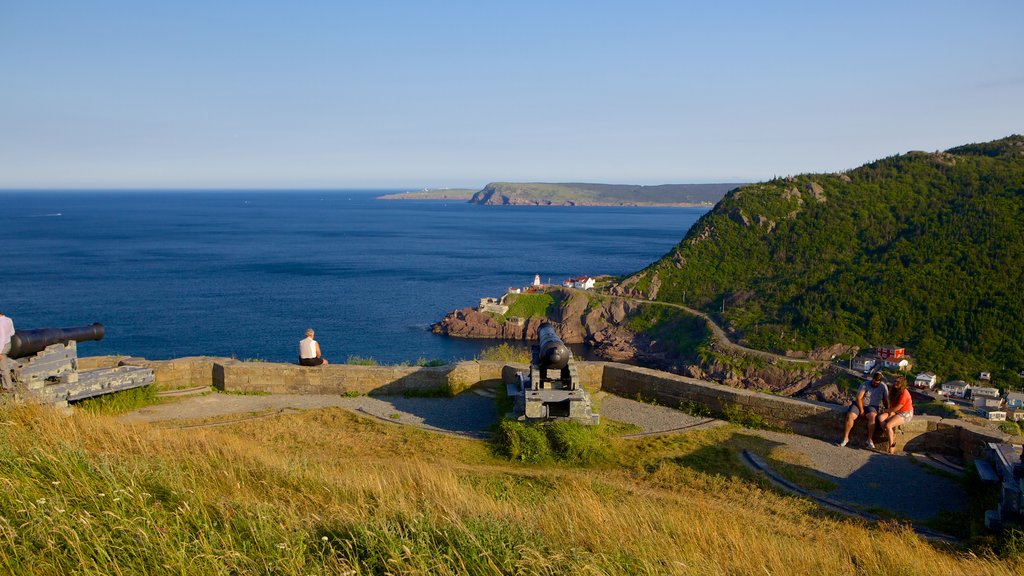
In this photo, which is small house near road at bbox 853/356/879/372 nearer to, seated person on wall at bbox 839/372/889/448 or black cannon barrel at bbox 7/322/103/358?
seated person on wall at bbox 839/372/889/448

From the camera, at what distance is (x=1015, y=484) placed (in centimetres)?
673

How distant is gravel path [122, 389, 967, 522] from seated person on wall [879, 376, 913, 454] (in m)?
0.31

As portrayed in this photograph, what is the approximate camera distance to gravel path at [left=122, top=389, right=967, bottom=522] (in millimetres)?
8172

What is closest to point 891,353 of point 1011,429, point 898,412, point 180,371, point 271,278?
point 1011,429

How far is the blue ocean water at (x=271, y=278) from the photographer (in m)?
53.7

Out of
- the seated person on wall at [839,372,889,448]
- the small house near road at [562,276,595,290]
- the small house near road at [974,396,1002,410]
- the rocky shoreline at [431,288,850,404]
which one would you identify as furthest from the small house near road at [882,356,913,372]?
the seated person on wall at [839,372,889,448]

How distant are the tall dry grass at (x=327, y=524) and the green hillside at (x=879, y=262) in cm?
4633

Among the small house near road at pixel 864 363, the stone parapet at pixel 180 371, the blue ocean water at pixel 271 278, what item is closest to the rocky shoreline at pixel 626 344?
the small house near road at pixel 864 363

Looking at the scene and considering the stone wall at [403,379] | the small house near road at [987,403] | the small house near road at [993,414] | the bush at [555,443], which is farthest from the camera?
the small house near road at [987,403]

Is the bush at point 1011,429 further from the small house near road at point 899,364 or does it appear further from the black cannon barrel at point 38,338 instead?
the small house near road at point 899,364

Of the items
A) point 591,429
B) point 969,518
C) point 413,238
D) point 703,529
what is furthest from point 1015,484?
point 413,238

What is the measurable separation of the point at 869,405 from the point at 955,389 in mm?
37356

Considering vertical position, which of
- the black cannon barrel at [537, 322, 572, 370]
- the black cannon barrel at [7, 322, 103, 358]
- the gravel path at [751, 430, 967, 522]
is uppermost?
the black cannon barrel at [7, 322, 103, 358]

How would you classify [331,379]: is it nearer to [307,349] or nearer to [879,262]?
[307,349]
